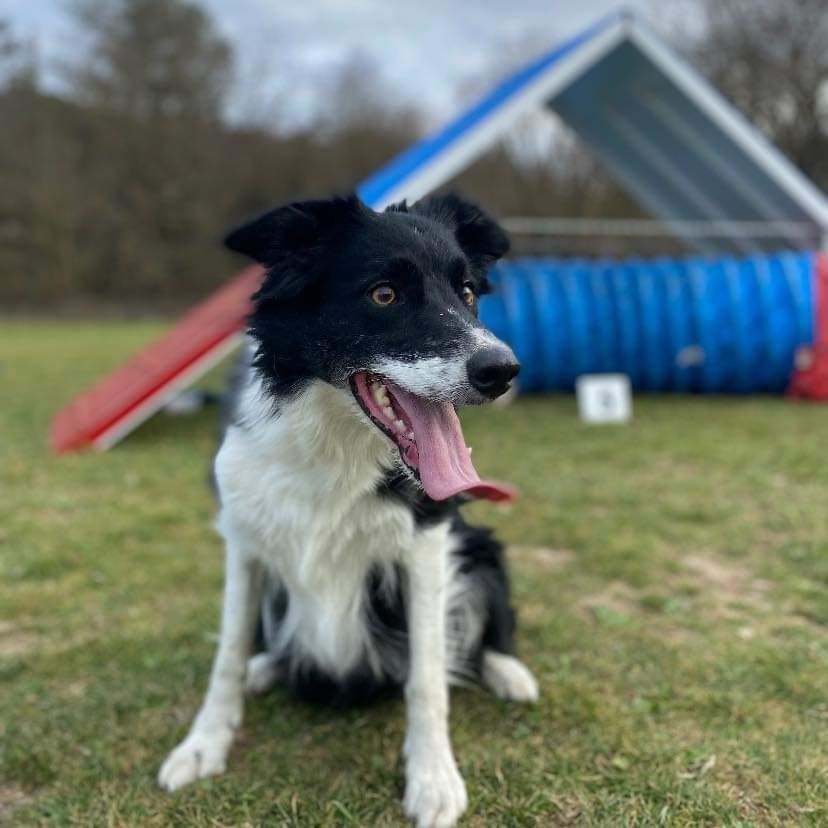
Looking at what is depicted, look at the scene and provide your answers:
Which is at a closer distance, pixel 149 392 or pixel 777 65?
pixel 149 392

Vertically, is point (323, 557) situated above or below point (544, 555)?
above

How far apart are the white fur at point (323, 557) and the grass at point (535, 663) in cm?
12

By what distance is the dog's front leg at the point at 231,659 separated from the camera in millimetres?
2297

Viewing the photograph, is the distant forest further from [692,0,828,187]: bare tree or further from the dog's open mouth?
the dog's open mouth

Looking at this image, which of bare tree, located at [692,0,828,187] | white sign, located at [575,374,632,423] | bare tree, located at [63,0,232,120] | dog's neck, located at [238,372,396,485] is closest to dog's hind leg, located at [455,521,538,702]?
dog's neck, located at [238,372,396,485]

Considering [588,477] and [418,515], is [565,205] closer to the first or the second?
[588,477]

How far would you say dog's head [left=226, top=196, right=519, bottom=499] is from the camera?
6.17 ft

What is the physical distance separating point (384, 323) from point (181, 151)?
99.7ft

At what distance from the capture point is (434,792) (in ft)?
6.59

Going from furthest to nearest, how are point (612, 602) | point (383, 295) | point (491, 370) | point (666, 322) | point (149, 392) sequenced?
1. point (666, 322)
2. point (149, 392)
3. point (612, 602)
4. point (383, 295)
5. point (491, 370)

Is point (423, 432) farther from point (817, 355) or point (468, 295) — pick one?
point (817, 355)

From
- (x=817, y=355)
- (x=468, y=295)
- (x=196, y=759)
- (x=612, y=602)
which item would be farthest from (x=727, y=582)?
(x=817, y=355)

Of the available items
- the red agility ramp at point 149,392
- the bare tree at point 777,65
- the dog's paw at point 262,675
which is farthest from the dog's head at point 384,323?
the bare tree at point 777,65

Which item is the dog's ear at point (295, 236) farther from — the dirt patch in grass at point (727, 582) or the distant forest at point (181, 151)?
the distant forest at point (181, 151)
